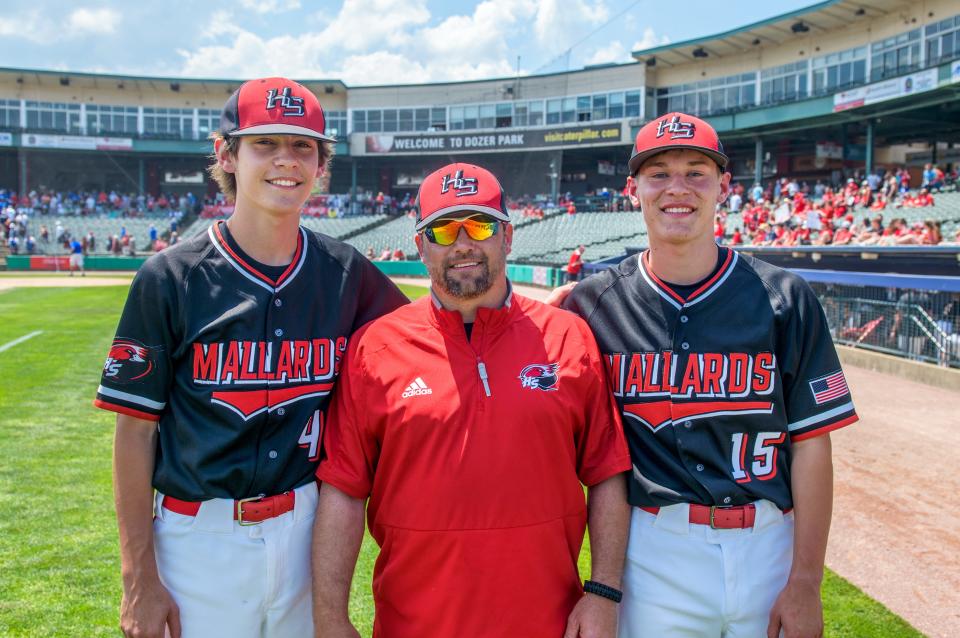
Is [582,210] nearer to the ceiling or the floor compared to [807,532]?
nearer to the ceiling

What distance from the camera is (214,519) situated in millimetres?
2572

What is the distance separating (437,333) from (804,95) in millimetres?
37981

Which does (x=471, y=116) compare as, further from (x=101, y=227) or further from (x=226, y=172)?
(x=226, y=172)

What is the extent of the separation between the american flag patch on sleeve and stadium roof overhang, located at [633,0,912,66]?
34.7 m

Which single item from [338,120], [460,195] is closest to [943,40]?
[460,195]

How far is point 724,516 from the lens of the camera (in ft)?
8.48

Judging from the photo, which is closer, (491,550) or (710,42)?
(491,550)

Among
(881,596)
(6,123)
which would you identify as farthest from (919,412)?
(6,123)

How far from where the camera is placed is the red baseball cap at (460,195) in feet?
8.59

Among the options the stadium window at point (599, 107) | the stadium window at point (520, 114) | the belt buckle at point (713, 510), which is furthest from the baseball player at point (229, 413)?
the stadium window at point (520, 114)

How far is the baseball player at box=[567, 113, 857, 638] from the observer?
8.42 feet

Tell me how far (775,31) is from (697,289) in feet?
125

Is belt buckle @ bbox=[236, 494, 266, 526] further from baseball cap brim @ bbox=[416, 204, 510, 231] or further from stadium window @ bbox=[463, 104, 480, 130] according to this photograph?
stadium window @ bbox=[463, 104, 480, 130]

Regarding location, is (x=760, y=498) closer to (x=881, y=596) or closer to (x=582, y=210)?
(x=881, y=596)
